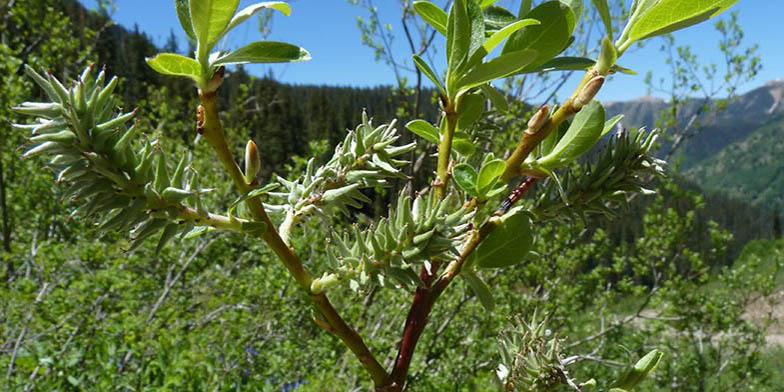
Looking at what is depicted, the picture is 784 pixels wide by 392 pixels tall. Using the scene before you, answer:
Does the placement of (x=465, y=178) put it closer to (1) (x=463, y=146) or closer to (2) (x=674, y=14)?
(1) (x=463, y=146)

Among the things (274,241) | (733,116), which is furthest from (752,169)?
(274,241)

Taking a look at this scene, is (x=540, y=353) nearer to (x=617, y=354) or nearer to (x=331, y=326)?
(x=331, y=326)

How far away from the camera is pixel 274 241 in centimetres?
66

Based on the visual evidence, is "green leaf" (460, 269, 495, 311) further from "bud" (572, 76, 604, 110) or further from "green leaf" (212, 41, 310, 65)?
"green leaf" (212, 41, 310, 65)

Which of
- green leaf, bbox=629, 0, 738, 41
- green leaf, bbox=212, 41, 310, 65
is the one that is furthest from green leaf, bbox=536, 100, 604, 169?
green leaf, bbox=212, 41, 310, 65

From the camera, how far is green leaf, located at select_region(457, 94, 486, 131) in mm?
745

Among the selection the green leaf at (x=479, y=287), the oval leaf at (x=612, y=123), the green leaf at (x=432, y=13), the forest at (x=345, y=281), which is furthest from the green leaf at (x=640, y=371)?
the green leaf at (x=432, y=13)

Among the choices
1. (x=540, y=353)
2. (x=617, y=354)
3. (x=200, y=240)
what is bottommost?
(x=617, y=354)

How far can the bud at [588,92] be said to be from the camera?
1.98 ft

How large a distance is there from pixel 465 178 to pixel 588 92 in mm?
184

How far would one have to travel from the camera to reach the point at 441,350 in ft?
17.9

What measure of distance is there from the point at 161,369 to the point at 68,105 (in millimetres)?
2693

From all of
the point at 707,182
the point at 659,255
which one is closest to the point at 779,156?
the point at 707,182

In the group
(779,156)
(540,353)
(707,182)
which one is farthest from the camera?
(707,182)
